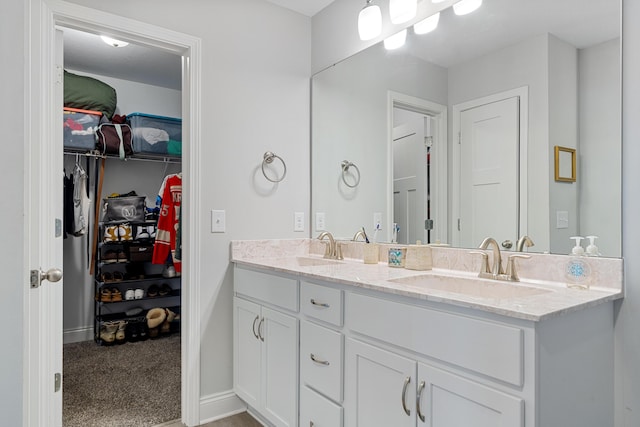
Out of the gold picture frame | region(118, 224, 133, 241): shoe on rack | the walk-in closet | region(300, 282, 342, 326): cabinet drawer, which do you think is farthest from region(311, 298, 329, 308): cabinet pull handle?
region(118, 224, 133, 241): shoe on rack

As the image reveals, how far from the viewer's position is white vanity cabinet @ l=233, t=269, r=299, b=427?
1796 millimetres

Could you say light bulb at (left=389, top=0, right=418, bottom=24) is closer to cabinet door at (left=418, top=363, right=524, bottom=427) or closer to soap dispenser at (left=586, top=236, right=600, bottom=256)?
soap dispenser at (left=586, top=236, right=600, bottom=256)

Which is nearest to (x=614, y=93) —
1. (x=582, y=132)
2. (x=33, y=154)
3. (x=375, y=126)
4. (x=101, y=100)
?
(x=582, y=132)

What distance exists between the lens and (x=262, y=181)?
2.38 metres

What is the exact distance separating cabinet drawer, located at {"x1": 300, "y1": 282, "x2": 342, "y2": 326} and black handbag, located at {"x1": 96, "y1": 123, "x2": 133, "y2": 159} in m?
2.52

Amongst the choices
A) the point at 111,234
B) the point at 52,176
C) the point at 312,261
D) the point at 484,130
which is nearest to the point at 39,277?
the point at 52,176

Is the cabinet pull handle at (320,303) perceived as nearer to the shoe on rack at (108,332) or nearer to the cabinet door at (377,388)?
the cabinet door at (377,388)

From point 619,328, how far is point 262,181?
1815mm

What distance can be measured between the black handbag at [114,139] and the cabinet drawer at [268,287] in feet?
6.41

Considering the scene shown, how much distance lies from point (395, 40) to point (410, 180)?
76 centimetres

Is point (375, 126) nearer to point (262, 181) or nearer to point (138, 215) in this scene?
point (262, 181)

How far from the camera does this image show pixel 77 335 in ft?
11.7

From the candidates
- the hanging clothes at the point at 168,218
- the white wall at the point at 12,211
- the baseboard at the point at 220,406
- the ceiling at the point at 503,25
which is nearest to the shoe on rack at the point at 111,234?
the hanging clothes at the point at 168,218

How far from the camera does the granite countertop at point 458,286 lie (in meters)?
1.06
